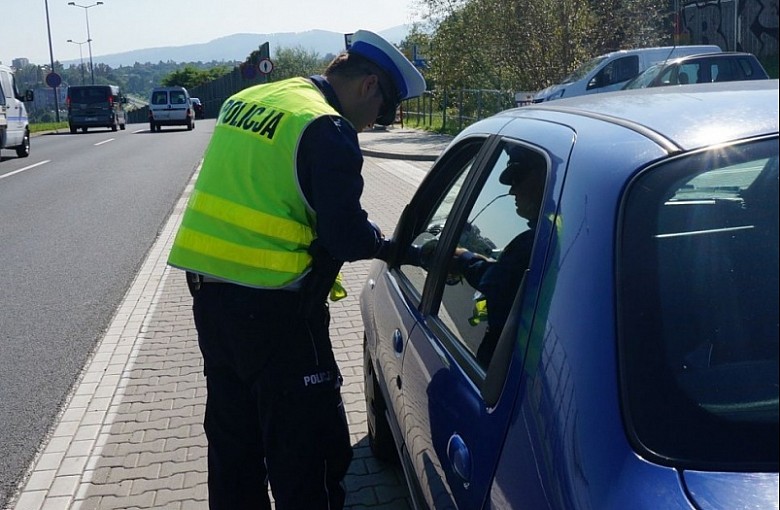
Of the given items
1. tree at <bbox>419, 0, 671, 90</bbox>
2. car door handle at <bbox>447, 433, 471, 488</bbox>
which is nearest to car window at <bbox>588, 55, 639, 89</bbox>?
tree at <bbox>419, 0, 671, 90</bbox>

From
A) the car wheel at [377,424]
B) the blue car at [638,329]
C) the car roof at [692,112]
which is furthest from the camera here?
the car wheel at [377,424]

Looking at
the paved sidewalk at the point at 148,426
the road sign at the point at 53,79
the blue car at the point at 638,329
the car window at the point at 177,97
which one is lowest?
the paved sidewalk at the point at 148,426

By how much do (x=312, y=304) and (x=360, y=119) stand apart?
0.69 metres

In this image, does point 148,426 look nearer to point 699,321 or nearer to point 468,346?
point 468,346

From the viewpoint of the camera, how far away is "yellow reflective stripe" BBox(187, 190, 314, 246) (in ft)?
8.46

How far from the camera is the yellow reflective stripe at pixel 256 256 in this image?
259 cm

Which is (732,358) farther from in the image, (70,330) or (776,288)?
(70,330)

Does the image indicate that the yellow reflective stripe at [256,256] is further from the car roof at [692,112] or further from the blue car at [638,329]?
the car roof at [692,112]

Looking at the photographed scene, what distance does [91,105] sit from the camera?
38.5 metres

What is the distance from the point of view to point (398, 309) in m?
3.09

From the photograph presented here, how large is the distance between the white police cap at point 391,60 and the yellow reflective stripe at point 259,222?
0.62 m

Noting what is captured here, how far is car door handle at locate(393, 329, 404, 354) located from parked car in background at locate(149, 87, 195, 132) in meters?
38.2

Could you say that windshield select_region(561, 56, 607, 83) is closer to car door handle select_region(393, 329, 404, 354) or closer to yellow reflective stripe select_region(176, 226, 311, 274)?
car door handle select_region(393, 329, 404, 354)

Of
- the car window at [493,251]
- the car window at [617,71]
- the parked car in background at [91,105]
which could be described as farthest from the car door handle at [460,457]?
the parked car in background at [91,105]
